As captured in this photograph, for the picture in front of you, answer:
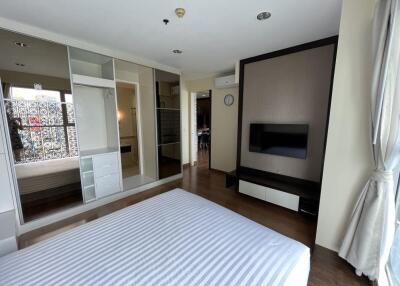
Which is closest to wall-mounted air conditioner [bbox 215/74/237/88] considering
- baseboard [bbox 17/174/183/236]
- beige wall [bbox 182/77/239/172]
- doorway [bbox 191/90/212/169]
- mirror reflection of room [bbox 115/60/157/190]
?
beige wall [bbox 182/77/239/172]

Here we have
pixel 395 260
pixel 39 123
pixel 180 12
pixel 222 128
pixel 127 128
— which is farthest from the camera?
pixel 127 128

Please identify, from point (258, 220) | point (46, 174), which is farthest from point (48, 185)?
point (258, 220)

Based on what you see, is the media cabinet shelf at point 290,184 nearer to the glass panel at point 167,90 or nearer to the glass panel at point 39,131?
the glass panel at point 167,90

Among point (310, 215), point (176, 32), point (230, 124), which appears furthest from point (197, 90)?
point (310, 215)

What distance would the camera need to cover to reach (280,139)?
2902mm

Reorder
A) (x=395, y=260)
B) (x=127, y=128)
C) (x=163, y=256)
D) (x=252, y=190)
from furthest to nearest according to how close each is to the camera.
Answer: (x=127, y=128) < (x=252, y=190) < (x=395, y=260) < (x=163, y=256)

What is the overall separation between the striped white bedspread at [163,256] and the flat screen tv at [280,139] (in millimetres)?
1811

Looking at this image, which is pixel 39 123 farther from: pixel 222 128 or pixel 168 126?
pixel 222 128

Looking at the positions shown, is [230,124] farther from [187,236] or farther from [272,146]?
[187,236]

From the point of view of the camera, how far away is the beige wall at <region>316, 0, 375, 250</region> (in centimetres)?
155

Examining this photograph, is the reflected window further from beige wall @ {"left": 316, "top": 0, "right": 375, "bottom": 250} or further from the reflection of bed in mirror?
beige wall @ {"left": 316, "top": 0, "right": 375, "bottom": 250}

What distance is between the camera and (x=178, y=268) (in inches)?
39.9

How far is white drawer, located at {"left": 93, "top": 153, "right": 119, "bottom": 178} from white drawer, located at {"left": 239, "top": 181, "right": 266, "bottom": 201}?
230 cm

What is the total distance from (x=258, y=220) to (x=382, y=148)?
1.66 meters
